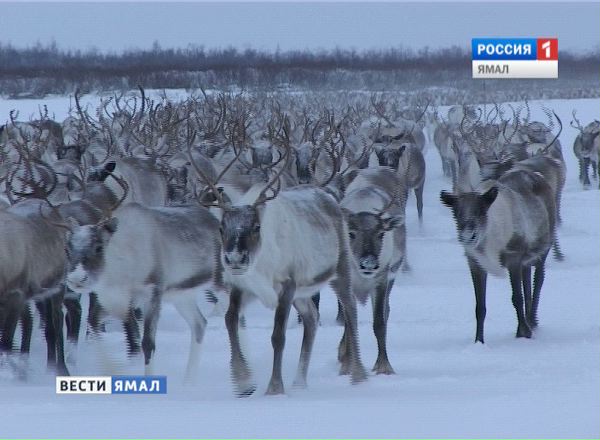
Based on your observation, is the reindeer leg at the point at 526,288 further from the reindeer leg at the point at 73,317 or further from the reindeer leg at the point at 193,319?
the reindeer leg at the point at 73,317

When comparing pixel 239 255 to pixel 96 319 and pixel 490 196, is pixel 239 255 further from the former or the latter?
pixel 490 196

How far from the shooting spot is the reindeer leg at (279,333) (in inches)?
257

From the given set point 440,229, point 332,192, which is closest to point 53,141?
point 440,229

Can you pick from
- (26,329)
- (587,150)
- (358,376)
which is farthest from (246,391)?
(587,150)

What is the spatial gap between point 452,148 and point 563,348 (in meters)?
13.6

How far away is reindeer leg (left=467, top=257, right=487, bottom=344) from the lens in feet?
27.8

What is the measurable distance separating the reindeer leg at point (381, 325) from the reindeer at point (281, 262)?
0.67 ft

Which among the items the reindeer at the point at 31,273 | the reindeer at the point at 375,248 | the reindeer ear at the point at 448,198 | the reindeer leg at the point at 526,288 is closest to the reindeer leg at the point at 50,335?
the reindeer at the point at 31,273

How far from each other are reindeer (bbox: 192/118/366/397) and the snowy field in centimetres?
20

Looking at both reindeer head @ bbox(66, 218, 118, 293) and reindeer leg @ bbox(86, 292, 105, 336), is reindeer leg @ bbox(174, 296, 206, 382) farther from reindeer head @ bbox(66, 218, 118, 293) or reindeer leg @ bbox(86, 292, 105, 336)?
reindeer head @ bbox(66, 218, 118, 293)

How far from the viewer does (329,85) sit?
47.7 m

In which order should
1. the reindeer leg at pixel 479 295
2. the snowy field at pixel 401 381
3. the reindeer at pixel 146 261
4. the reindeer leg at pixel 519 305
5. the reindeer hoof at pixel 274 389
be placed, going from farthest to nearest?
the reindeer leg at pixel 519 305 < the reindeer leg at pixel 479 295 < the reindeer at pixel 146 261 < the reindeer hoof at pixel 274 389 < the snowy field at pixel 401 381

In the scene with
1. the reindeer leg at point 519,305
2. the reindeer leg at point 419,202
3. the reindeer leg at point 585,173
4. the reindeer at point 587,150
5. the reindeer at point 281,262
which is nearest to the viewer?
the reindeer at point 281,262

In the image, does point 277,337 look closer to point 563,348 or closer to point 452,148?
point 563,348
